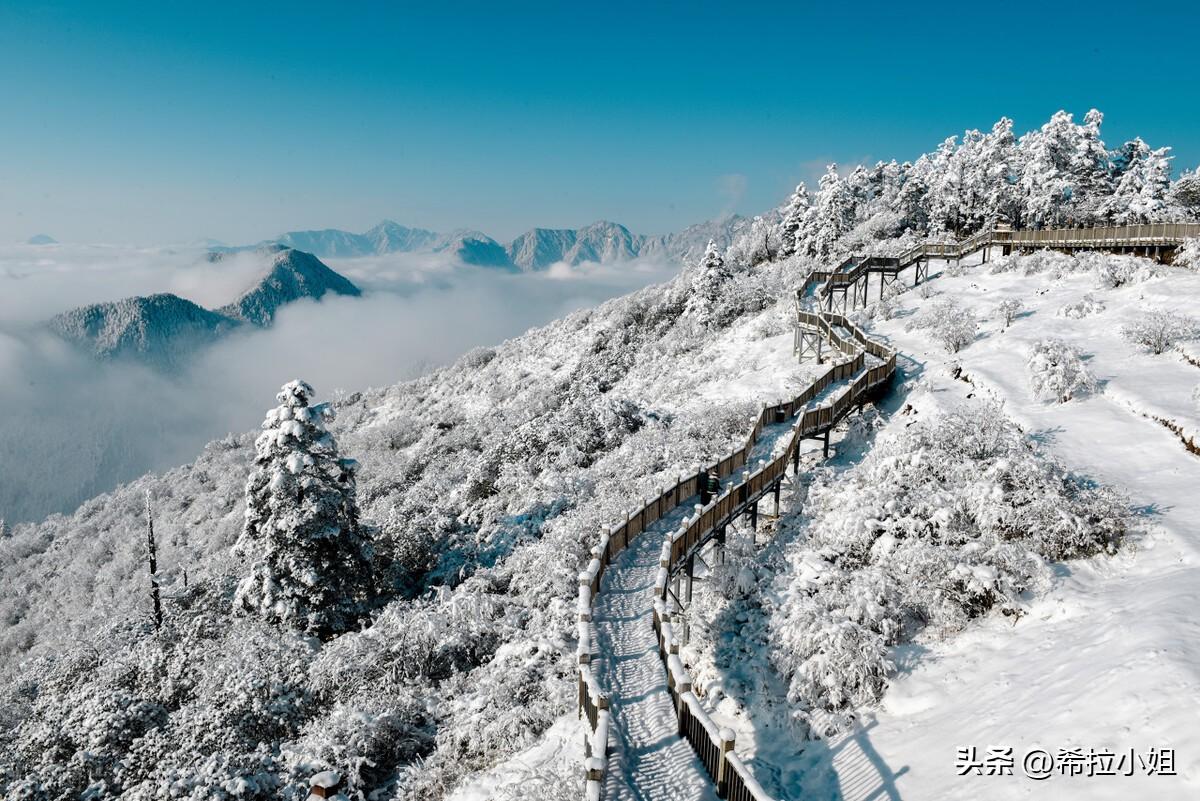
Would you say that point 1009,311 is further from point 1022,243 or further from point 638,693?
point 638,693

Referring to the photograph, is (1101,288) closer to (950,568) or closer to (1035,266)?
(1035,266)

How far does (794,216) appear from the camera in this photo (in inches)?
3078

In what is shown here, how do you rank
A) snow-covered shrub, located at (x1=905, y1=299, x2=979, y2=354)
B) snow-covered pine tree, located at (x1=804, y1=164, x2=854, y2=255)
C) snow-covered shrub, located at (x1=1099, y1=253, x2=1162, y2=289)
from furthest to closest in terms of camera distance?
snow-covered pine tree, located at (x1=804, y1=164, x2=854, y2=255), snow-covered shrub, located at (x1=1099, y1=253, x2=1162, y2=289), snow-covered shrub, located at (x1=905, y1=299, x2=979, y2=354)

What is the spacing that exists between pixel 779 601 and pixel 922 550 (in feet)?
10.8

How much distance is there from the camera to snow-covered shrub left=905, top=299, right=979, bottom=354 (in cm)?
2988

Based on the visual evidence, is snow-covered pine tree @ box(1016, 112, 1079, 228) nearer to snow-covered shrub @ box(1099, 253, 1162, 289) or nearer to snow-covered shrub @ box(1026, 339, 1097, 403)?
snow-covered shrub @ box(1099, 253, 1162, 289)

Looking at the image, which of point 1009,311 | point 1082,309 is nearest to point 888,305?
point 1009,311

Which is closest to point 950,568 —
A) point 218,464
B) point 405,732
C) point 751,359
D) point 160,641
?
point 405,732

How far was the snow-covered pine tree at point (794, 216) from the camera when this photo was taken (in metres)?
77.8

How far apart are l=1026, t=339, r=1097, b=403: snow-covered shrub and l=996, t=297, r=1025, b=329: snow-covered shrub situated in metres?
9.36

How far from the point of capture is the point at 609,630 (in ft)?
43.4

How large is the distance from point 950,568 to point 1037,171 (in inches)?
2155

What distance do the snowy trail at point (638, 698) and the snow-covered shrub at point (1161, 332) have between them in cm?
2203

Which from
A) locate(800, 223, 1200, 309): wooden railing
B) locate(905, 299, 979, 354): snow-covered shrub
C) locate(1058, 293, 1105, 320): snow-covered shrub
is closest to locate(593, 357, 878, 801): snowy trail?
locate(905, 299, 979, 354): snow-covered shrub
